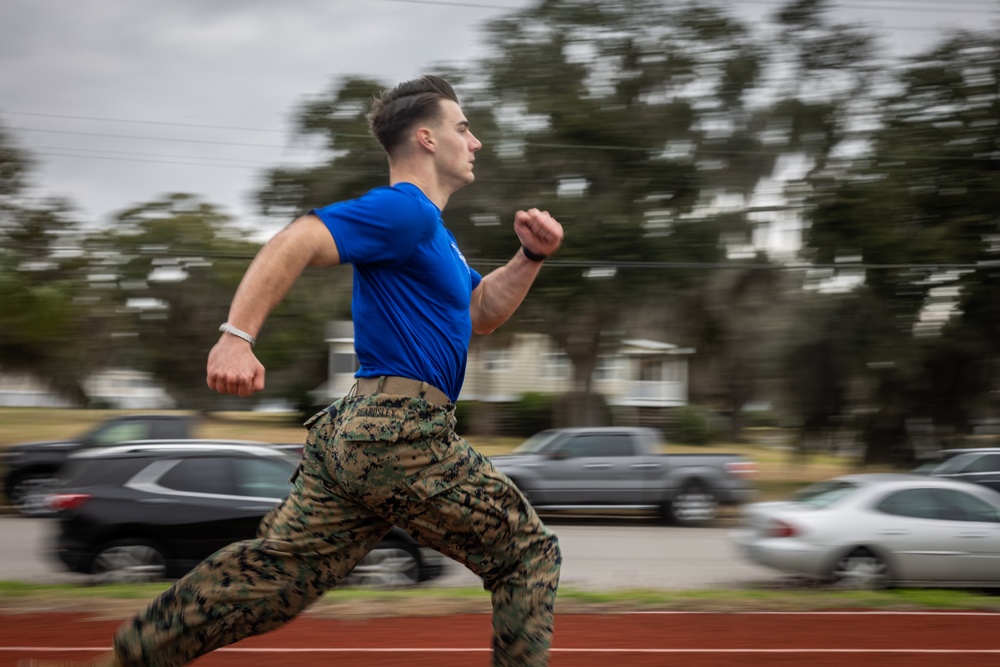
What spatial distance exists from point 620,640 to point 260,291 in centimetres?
416

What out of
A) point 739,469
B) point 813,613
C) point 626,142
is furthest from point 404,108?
point 626,142

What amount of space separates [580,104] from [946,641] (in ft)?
60.9

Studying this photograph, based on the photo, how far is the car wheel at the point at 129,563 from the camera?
33.8ft

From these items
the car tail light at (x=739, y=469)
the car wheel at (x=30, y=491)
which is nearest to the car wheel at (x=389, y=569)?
the car wheel at (x=30, y=491)

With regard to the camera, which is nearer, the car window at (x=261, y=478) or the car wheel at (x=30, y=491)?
the car window at (x=261, y=478)

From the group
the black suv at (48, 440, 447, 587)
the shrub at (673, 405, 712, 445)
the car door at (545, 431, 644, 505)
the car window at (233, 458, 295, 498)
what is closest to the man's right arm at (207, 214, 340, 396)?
the black suv at (48, 440, 447, 587)

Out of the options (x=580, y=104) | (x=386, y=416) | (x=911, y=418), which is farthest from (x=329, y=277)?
(x=386, y=416)

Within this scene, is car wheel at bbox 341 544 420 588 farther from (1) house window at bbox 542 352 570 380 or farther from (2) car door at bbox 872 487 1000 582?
(1) house window at bbox 542 352 570 380

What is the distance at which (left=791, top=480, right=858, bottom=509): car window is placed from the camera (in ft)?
38.3

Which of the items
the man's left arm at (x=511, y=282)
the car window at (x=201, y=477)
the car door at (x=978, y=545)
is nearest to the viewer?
the man's left arm at (x=511, y=282)

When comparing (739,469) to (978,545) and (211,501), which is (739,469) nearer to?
(978,545)

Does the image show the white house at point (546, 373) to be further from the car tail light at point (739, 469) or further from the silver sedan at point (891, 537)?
the silver sedan at point (891, 537)

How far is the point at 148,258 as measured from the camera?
22.6 meters

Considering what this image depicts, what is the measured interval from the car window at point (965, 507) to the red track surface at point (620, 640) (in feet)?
14.6
